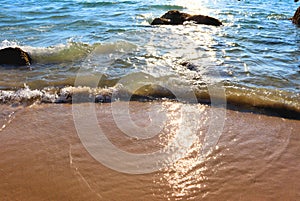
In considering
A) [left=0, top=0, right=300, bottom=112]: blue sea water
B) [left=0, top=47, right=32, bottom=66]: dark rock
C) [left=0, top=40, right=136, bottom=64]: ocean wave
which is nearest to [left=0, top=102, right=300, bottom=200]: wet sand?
[left=0, top=0, right=300, bottom=112]: blue sea water

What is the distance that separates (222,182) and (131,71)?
3.01 meters

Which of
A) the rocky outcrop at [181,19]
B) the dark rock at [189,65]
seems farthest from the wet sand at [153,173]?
the rocky outcrop at [181,19]

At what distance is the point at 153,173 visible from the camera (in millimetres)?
2475

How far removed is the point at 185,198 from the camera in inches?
86.7

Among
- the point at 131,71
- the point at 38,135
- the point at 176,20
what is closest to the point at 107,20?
the point at 176,20

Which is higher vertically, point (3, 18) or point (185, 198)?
point (3, 18)

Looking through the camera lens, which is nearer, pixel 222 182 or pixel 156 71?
pixel 222 182

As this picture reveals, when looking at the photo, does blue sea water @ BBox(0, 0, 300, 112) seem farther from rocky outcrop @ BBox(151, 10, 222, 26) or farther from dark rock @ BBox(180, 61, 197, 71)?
rocky outcrop @ BBox(151, 10, 222, 26)

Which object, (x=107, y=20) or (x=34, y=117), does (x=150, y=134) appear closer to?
(x=34, y=117)

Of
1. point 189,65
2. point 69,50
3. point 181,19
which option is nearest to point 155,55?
point 189,65

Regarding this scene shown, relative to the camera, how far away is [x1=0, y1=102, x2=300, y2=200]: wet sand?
2250mm

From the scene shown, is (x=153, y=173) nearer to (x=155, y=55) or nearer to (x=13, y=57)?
(x=155, y=55)

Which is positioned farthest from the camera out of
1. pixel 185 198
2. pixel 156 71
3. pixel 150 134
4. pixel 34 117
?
pixel 156 71

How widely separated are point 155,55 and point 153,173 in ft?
12.3
